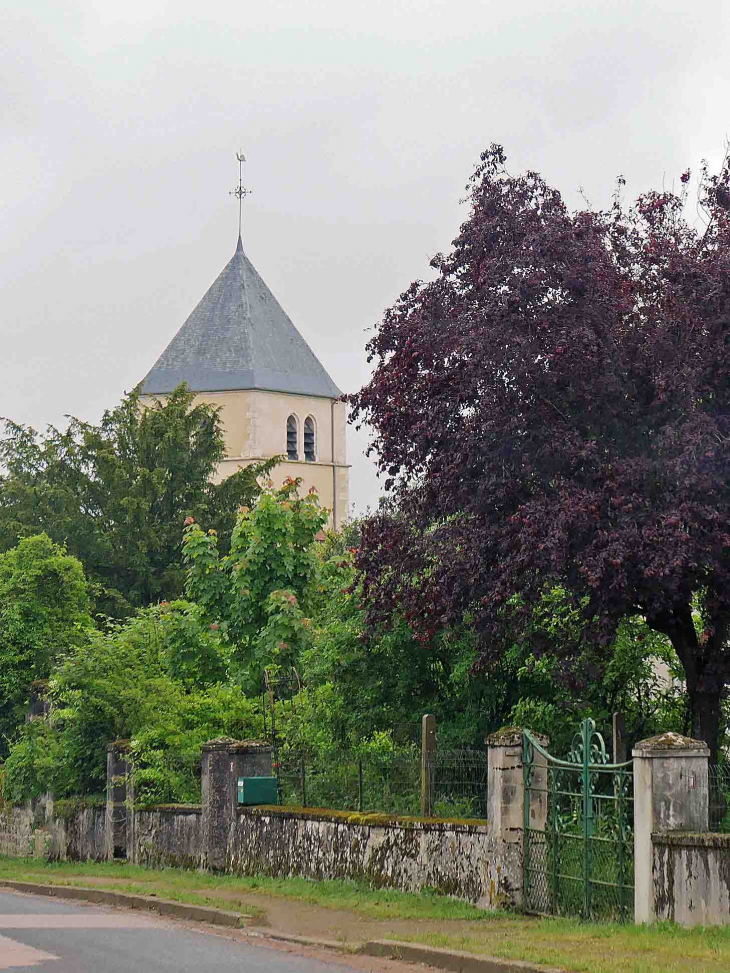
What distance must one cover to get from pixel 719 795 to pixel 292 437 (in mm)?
74845

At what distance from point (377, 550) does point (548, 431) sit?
12.7 ft

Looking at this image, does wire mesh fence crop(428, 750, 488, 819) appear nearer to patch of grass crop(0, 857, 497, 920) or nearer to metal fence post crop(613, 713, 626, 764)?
patch of grass crop(0, 857, 497, 920)

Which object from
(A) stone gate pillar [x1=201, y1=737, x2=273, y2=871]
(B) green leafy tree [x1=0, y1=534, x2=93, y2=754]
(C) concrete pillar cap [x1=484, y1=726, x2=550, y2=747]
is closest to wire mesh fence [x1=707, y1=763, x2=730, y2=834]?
(C) concrete pillar cap [x1=484, y1=726, x2=550, y2=747]

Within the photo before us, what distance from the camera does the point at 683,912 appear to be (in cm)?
1266

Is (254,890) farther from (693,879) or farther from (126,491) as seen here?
(126,491)

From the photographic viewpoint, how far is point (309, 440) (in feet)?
295

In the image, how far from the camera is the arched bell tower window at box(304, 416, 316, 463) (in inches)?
3519

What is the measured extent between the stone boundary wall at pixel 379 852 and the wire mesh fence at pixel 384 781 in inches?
15.9

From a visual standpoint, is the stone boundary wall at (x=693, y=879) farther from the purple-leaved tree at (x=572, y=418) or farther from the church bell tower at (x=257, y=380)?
the church bell tower at (x=257, y=380)

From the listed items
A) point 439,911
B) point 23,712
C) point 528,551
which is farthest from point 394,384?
point 23,712

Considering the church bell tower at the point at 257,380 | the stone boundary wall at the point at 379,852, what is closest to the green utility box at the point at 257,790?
the stone boundary wall at the point at 379,852

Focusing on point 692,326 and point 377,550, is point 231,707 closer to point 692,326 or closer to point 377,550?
point 377,550

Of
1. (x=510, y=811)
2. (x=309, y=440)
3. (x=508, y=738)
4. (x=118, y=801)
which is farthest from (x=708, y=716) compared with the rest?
(x=309, y=440)

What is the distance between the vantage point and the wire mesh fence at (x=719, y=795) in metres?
14.1
